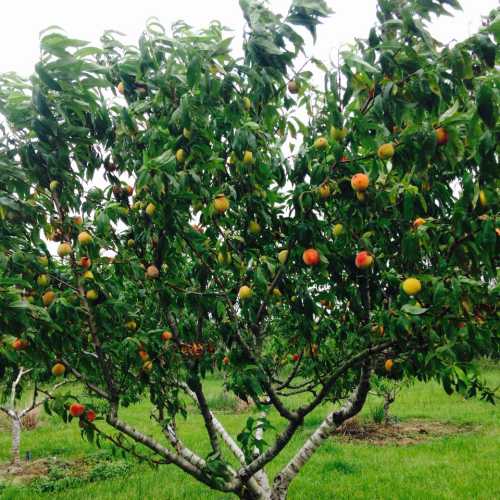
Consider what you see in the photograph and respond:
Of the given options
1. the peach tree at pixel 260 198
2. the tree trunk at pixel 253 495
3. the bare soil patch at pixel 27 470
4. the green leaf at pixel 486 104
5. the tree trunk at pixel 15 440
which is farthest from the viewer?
the tree trunk at pixel 15 440

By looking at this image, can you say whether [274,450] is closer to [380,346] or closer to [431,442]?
[380,346]

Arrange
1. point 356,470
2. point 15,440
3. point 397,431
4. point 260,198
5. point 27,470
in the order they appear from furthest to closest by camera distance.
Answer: point 397,431 → point 15,440 → point 27,470 → point 356,470 → point 260,198

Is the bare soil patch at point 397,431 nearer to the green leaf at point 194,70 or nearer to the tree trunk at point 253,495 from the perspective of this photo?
the tree trunk at point 253,495

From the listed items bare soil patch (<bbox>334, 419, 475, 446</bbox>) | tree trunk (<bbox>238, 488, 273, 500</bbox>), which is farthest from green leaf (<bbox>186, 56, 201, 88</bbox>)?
bare soil patch (<bbox>334, 419, 475, 446</bbox>)

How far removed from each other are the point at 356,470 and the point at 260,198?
529 cm

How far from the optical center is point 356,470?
6.83 metres

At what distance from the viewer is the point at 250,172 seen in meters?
2.73

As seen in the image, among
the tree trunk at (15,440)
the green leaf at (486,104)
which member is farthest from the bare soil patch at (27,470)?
the green leaf at (486,104)

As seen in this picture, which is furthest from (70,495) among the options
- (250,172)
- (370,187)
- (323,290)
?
(370,187)

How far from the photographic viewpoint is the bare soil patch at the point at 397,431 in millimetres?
8836

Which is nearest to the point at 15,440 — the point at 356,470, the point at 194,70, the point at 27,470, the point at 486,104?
the point at 27,470

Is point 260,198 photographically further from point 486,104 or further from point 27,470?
point 27,470

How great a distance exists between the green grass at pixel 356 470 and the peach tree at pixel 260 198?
2824mm

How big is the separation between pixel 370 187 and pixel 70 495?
18.3 ft
